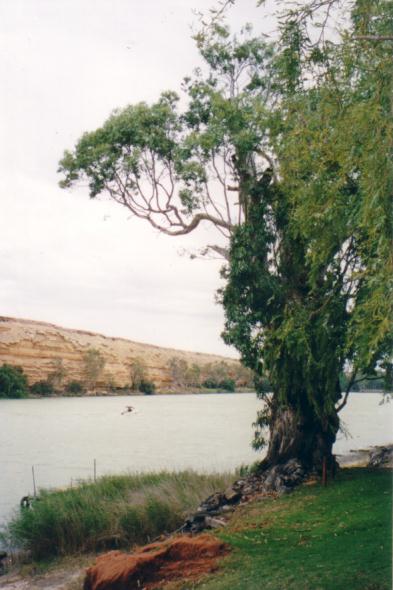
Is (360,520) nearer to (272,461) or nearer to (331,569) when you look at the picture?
(331,569)

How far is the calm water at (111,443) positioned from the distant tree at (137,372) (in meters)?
32.2

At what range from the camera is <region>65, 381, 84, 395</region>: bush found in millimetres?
89688

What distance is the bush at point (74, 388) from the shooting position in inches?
3531

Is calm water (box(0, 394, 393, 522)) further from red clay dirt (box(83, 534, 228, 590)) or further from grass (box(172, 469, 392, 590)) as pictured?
red clay dirt (box(83, 534, 228, 590))

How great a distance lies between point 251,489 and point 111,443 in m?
26.0

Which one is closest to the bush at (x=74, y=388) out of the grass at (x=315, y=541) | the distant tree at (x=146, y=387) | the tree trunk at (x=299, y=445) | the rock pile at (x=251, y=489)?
the distant tree at (x=146, y=387)

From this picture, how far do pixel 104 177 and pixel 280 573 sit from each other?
11.9 meters

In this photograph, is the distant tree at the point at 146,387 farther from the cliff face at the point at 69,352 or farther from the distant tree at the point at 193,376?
the distant tree at the point at 193,376

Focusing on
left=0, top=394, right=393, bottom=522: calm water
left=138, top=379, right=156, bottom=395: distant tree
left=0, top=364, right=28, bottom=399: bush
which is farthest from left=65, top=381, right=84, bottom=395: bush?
left=0, top=394, right=393, bottom=522: calm water

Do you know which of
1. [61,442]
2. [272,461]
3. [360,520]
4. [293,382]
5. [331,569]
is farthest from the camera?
[61,442]

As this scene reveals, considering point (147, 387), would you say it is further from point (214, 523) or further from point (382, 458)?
point (214, 523)

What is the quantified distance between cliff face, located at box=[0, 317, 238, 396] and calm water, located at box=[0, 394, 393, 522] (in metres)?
20.1

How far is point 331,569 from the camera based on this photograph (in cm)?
760

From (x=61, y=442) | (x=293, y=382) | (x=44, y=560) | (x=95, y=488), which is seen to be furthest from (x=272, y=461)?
(x=61, y=442)
